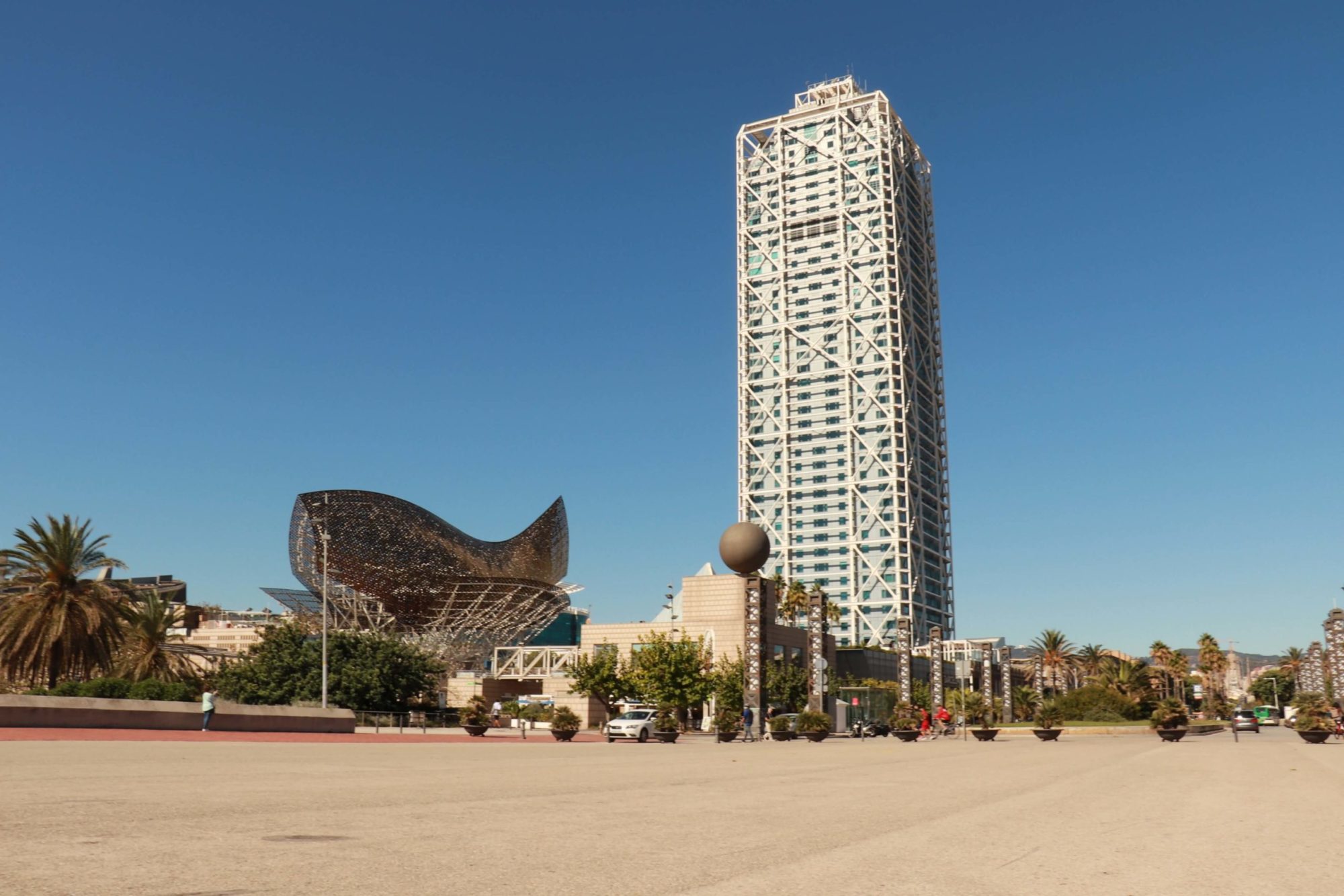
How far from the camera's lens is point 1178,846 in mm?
9570

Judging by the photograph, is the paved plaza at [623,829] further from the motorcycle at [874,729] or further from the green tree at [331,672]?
the motorcycle at [874,729]

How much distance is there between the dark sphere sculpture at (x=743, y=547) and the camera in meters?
58.7

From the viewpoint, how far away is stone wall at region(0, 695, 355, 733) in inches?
1226

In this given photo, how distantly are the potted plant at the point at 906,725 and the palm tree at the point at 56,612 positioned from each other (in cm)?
3583

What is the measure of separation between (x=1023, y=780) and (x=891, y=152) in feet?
612

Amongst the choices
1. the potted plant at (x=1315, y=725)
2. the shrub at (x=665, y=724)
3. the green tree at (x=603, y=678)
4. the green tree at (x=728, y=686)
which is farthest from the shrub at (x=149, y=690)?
the potted plant at (x=1315, y=725)

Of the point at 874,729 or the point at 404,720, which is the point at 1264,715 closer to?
the point at 874,729

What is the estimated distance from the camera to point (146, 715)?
112ft

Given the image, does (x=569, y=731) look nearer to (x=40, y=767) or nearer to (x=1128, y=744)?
(x=1128, y=744)

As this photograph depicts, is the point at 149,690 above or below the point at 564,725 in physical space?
above

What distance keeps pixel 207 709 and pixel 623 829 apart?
27179 millimetres

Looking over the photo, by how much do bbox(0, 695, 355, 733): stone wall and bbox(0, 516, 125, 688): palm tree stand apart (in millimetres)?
14019

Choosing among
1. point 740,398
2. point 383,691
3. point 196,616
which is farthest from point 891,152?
point 383,691

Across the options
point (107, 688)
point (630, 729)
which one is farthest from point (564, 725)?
point (107, 688)
